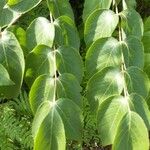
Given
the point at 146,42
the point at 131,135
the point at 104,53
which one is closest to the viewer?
the point at 131,135

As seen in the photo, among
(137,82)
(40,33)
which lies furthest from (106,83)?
(40,33)

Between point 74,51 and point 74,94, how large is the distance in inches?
3.5

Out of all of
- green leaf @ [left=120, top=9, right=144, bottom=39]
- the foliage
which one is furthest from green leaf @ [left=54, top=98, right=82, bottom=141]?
green leaf @ [left=120, top=9, right=144, bottom=39]

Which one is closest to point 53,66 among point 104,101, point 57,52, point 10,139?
point 57,52

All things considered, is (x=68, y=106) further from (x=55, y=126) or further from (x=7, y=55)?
(x=7, y=55)

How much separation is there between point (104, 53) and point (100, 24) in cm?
8

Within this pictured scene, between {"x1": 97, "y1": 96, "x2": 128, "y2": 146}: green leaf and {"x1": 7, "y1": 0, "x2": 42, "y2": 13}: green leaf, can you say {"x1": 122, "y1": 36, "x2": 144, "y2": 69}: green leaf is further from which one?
{"x1": 7, "y1": 0, "x2": 42, "y2": 13}: green leaf

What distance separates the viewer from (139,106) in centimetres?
77

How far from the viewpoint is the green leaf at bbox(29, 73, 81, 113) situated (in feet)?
2.63

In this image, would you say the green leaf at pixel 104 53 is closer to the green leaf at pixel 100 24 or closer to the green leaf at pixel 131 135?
the green leaf at pixel 100 24

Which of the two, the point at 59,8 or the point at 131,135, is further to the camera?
the point at 59,8

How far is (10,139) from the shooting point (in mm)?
1863

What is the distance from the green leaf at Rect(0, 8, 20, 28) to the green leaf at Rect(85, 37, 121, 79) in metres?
0.18

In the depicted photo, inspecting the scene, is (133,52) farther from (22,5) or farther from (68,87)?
(22,5)
